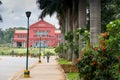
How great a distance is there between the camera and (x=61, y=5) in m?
47.6

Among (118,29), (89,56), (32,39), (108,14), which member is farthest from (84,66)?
(32,39)

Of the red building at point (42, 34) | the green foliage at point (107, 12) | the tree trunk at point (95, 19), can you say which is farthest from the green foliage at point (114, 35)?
the red building at point (42, 34)

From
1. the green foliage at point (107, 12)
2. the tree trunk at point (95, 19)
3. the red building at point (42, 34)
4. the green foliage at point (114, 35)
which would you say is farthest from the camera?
the red building at point (42, 34)

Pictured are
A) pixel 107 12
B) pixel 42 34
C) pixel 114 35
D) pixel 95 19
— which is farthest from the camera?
pixel 42 34

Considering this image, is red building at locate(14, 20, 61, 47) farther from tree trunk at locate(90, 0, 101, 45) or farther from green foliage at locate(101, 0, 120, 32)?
tree trunk at locate(90, 0, 101, 45)

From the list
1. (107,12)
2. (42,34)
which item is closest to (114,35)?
(107,12)

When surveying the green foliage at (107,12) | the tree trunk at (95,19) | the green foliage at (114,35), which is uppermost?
the green foliage at (107,12)

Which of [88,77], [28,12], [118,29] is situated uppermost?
[28,12]

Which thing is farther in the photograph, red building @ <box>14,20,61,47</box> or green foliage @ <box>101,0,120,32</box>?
red building @ <box>14,20,61,47</box>

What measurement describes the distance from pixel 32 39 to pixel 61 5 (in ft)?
353

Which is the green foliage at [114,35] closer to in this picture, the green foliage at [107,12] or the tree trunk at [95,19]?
the tree trunk at [95,19]

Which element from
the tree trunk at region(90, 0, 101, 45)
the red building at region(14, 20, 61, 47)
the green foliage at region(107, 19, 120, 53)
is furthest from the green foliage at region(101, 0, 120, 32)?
the red building at region(14, 20, 61, 47)

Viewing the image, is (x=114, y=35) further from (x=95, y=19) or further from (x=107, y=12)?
(x=107, y=12)

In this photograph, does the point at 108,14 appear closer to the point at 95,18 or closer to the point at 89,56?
the point at 95,18
